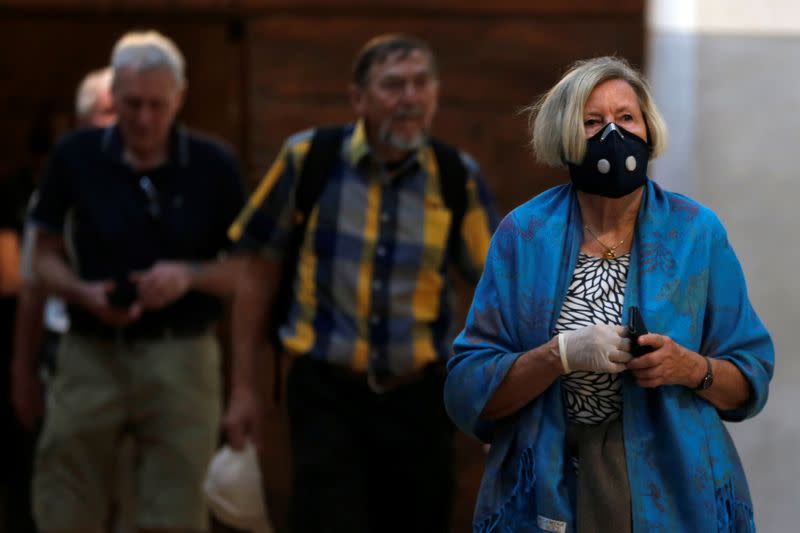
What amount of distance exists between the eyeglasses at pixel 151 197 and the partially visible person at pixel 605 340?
2.54 meters

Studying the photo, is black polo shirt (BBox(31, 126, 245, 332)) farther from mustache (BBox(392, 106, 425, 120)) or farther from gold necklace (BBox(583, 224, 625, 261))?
gold necklace (BBox(583, 224, 625, 261))

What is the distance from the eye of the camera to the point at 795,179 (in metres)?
7.35

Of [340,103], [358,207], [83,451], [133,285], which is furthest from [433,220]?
→ [340,103]

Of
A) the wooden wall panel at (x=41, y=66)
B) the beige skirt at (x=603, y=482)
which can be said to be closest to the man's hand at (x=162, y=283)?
the beige skirt at (x=603, y=482)

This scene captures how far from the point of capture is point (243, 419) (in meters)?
5.75

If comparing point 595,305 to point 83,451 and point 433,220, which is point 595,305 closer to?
point 433,220

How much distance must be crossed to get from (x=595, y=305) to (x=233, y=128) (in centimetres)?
447

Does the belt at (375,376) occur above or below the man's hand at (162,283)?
below

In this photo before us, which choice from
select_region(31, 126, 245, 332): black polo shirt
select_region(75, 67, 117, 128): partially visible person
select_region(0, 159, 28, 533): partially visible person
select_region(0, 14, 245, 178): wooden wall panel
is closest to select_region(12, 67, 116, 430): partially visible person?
select_region(31, 126, 245, 332): black polo shirt

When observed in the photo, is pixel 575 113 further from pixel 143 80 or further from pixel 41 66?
pixel 41 66

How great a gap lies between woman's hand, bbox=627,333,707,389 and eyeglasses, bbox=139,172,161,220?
298cm

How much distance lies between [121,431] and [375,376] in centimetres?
134

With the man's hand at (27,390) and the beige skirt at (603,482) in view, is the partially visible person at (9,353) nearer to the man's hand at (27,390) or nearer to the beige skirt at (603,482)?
the man's hand at (27,390)

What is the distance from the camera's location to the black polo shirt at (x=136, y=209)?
623 cm
